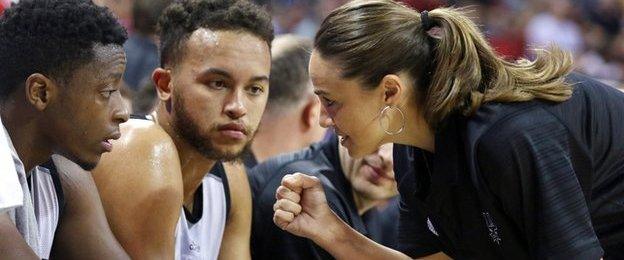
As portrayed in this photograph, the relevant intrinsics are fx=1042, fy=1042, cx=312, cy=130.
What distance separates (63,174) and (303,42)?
6.99ft

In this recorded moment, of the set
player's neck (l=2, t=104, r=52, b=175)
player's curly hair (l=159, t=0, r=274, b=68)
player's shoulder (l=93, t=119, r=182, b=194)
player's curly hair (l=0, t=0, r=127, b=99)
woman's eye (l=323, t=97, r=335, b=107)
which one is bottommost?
player's shoulder (l=93, t=119, r=182, b=194)

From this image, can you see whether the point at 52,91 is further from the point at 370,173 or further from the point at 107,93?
the point at 370,173

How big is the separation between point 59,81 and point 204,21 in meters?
0.83

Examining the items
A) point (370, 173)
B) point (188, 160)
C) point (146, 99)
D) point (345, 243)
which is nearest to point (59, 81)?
point (188, 160)

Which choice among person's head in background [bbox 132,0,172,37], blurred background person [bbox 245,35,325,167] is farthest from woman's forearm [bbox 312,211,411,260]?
person's head in background [bbox 132,0,172,37]

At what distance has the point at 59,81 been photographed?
9.12ft

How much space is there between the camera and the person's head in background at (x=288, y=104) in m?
4.88

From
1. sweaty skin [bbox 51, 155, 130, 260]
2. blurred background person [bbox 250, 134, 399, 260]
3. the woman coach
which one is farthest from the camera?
blurred background person [bbox 250, 134, 399, 260]

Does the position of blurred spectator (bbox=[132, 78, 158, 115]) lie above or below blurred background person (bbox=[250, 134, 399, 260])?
above

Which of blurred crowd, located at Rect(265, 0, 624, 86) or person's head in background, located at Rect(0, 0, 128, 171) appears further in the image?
blurred crowd, located at Rect(265, 0, 624, 86)

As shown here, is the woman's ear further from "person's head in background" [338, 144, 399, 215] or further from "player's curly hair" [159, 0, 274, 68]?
"person's head in background" [338, 144, 399, 215]

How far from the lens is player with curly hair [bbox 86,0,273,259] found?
3242 mm

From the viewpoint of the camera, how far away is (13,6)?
283 centimetres

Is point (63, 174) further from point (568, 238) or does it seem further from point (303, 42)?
point (303, 42)
